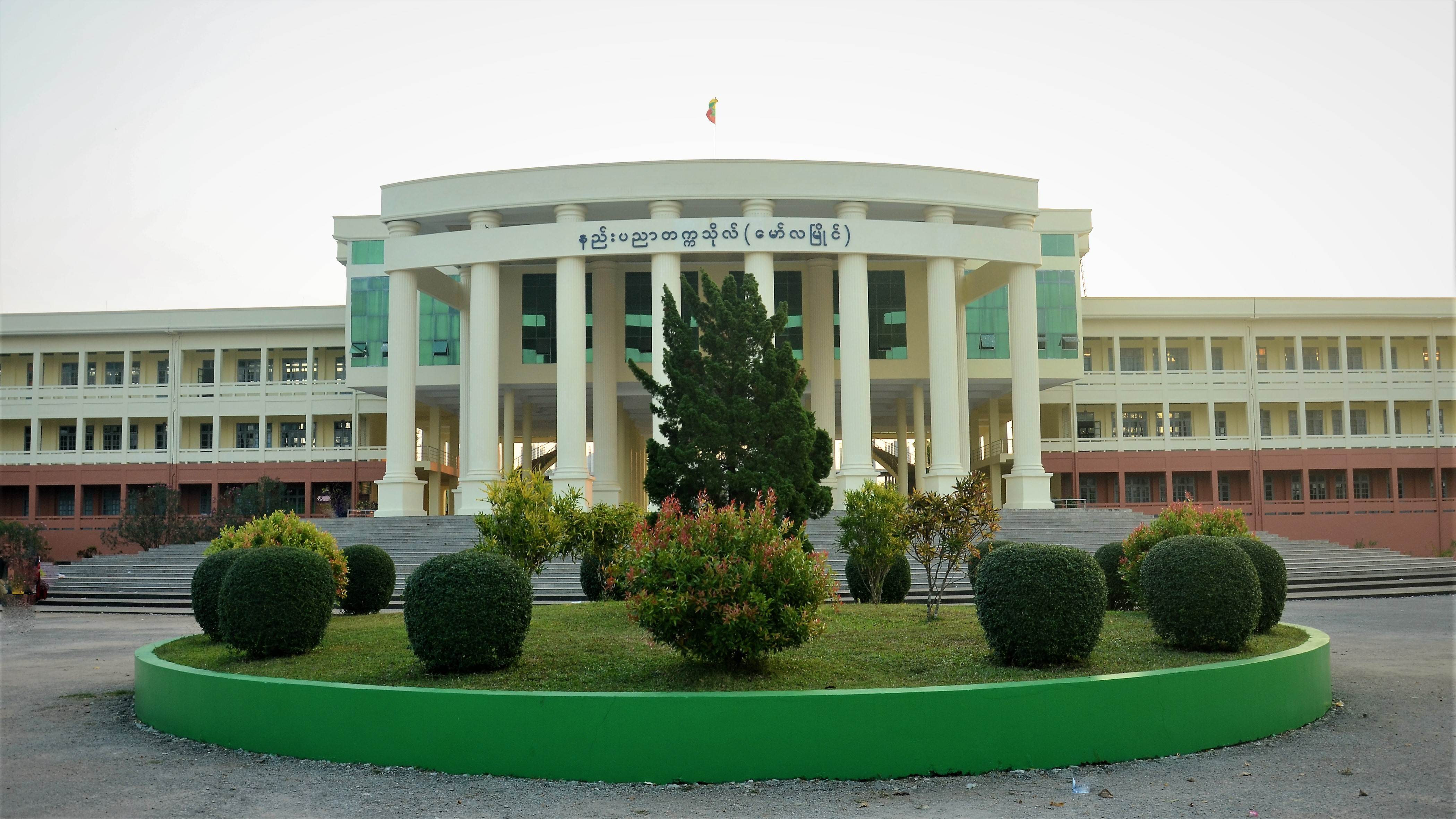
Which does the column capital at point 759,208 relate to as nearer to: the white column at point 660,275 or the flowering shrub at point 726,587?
the white column at point 660,275

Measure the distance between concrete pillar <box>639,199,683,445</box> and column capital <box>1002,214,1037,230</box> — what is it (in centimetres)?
1060

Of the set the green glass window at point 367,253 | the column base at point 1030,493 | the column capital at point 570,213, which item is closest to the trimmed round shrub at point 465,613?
the column capital at point 570,213

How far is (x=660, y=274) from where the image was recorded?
1324 inches

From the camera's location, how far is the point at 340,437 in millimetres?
50250

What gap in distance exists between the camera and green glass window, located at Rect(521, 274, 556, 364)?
40.6m

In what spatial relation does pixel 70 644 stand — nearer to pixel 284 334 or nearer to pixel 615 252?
pixel 615 252

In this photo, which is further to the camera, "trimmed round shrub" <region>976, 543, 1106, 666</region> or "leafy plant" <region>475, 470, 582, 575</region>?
"leafy plant" <region>475, 470, 582, 575</region>

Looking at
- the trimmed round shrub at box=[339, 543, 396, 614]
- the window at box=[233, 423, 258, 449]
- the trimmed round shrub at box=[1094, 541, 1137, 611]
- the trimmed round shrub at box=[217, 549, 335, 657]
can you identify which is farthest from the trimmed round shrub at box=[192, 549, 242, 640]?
the window at box=[233, 423, 258, 449]

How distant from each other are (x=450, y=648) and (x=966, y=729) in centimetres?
446

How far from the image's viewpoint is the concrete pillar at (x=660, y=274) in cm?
3366

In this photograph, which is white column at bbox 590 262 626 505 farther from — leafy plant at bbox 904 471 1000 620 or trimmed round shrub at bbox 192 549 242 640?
trimmed round shrub at bbox 192 549 242 640

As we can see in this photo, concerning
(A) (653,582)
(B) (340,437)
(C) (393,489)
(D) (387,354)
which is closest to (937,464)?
(C) (393,489)

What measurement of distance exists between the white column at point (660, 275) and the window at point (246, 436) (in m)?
24.1

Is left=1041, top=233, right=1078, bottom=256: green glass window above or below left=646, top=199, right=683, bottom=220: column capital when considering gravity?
above
